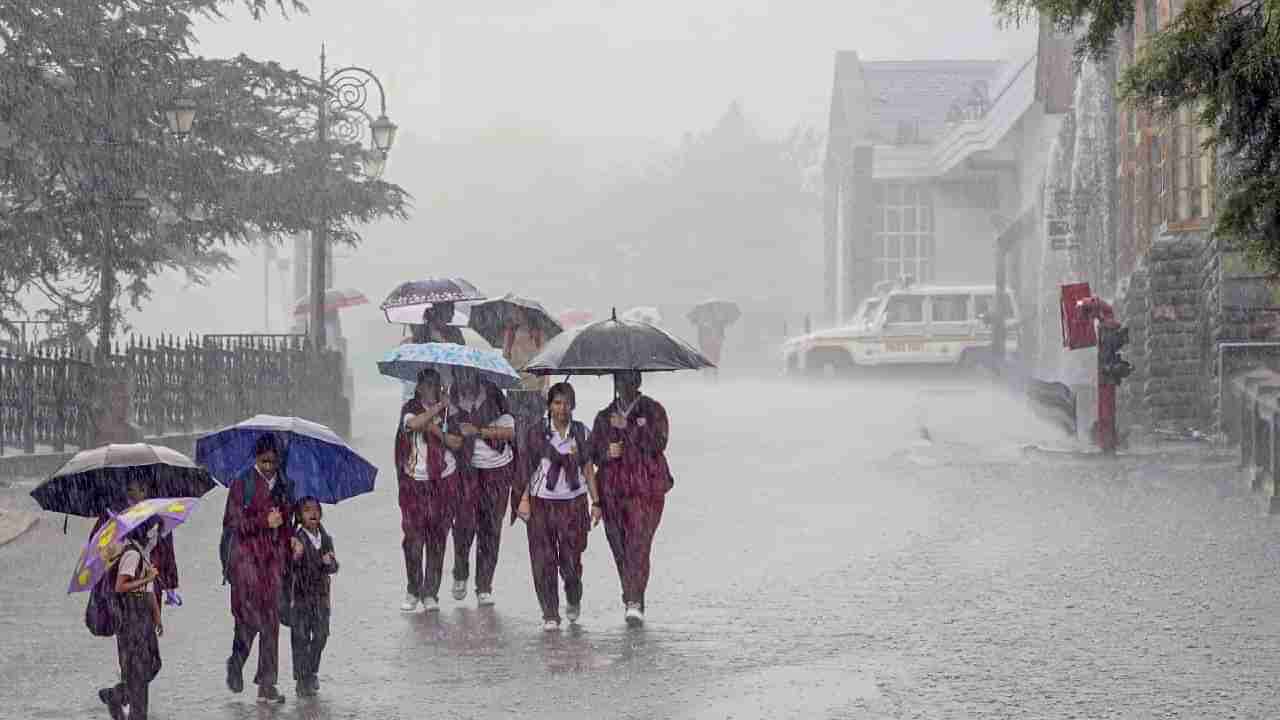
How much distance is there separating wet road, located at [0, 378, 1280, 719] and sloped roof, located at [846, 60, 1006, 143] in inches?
1495

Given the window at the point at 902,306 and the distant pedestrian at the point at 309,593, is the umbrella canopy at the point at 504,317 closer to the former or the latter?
the distant pedestrian at the point at 309,593

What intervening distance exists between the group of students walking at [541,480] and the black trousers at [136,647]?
2.79 metres

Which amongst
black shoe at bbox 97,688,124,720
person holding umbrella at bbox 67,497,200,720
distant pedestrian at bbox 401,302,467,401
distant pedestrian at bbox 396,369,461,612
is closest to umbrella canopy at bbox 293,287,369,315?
distant pedestrian at bbox 401,302,467,401

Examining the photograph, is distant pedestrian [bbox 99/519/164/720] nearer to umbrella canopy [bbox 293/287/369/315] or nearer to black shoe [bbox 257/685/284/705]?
black shoe [bbox 257/685/284/705]

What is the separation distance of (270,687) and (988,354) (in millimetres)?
33910

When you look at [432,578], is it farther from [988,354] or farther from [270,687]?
[988,354]

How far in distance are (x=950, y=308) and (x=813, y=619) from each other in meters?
31.8

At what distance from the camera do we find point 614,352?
34.0 feet

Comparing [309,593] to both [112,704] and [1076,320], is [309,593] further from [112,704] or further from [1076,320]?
[1076,320]

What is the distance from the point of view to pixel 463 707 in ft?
27.0

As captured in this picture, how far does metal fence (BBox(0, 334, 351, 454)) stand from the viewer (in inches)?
815

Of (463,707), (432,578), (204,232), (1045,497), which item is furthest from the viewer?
(204,232)

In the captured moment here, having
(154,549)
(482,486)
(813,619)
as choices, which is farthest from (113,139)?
(154,549)

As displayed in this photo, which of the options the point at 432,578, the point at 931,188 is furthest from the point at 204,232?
the point at 931,188
